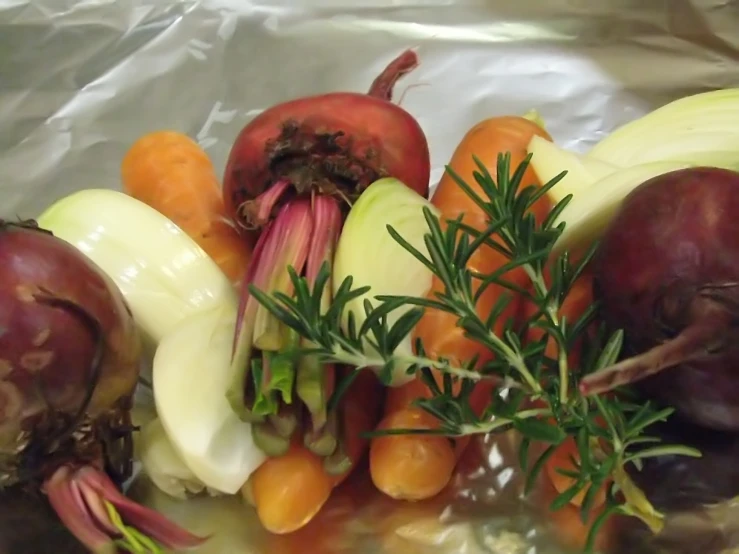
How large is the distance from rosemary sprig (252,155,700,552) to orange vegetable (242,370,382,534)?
0.08 metres

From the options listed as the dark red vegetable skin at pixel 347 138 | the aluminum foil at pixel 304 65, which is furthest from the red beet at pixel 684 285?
the aluminum foil at pixel 304 65

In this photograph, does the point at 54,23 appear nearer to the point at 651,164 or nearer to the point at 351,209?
the point at 351,209

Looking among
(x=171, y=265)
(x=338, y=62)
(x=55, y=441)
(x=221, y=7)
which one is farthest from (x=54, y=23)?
(x=55, y=441)

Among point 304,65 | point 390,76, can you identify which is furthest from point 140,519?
point 304,65

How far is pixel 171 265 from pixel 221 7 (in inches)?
24.1

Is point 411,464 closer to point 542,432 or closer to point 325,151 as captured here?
point 542,432

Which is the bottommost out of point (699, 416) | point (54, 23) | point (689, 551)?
point (689, 551)

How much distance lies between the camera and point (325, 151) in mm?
703

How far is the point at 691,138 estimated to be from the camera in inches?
28.2

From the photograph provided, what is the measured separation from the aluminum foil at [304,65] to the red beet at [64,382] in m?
0.44

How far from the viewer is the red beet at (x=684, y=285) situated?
0.53 meters

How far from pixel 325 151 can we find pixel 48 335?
27 cm

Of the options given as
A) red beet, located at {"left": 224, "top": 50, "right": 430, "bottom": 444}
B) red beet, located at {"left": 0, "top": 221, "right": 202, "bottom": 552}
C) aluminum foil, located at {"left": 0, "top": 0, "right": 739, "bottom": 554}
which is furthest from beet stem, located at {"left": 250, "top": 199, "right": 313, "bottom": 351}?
aluminum foil, located at {"left": 0, "top": 0, "right": 739, "bottom": 554}

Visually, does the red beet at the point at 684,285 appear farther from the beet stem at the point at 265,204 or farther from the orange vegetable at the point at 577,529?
the beet stem at the point at 265,204
